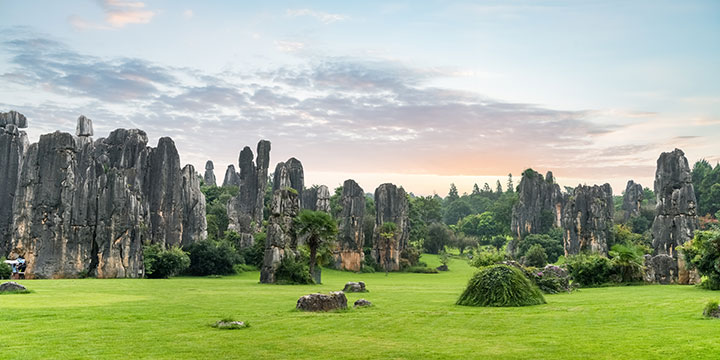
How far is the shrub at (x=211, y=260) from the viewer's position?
194ft

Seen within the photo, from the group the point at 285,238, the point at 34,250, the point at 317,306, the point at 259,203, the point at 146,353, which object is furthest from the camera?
the point at 259,203

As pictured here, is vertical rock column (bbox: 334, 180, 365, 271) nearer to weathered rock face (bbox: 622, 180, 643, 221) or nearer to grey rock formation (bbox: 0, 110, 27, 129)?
grey rock formation (bbox: 0, 110, 27, 129)

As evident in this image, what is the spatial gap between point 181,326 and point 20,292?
15352mm

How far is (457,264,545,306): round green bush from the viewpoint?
23.6 metres

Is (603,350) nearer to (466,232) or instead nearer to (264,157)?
(264,157)

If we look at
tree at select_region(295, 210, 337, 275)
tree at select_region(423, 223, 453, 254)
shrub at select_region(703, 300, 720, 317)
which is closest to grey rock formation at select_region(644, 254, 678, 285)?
shrub at select_region(703, 300, 720, 317)

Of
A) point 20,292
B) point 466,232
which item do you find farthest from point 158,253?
point 466,232

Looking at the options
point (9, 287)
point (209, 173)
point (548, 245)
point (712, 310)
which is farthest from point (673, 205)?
point (209, 173)

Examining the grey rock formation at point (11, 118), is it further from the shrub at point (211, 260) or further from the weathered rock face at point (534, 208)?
the weathered rock face at point (534, 208)

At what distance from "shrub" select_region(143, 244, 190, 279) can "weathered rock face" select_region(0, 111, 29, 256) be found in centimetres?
A: 1605

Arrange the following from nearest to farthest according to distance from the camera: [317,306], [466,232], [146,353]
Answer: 1. [146,353]
2. [317,306]
3. [466,232]

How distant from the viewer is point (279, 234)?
46344mm

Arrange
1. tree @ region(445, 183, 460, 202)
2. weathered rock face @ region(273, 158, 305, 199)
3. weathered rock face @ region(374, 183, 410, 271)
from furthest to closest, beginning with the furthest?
1. tree @ region(445, 183, 460, 202)
2. weathered rock face @ region(273, 158, 305, 199)
3. weathered rock face @ region(374, 183, 410, 271)

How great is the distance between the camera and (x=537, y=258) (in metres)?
72.4
